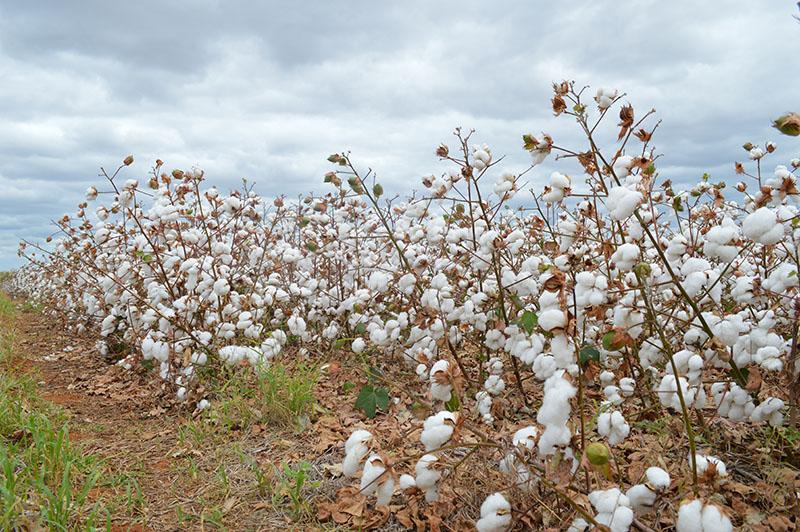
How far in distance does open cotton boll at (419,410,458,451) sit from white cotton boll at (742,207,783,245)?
1.27 metres

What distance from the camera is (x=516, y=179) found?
147 inches

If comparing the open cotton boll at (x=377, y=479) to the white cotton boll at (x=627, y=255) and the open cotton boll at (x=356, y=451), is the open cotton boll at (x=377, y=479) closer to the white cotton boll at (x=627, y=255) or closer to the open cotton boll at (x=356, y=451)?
the open cotton boll at (x=356, y=451)

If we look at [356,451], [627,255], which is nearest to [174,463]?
[356,451]

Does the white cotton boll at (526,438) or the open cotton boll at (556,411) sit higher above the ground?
the open cotton boll at (556,411)

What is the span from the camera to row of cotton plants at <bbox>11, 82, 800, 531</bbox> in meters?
2.02

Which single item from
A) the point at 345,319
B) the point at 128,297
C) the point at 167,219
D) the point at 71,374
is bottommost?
the point at 71,374

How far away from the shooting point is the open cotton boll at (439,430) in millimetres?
1938

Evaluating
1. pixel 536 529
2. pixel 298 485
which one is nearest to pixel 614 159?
pixel 536 529

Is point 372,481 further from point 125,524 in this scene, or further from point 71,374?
point 71,374

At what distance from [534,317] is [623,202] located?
3.21ft

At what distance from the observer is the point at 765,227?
215 cm

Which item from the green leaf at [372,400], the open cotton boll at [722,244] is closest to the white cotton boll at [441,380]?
the open cotton boll at [722,244]

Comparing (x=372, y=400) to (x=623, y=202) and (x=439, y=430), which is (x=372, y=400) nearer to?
(x=439, y=430)

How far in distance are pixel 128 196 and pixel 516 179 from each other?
125 inches
